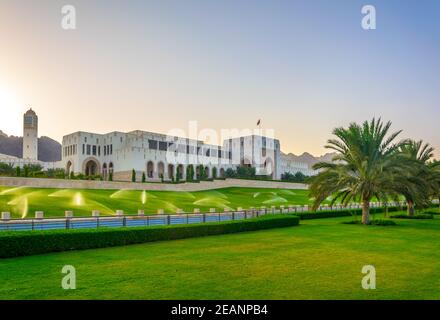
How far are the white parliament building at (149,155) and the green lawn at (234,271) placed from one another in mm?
57108

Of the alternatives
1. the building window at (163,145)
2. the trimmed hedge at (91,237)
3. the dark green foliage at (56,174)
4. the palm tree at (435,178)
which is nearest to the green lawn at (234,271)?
the trimmed hedge at (91,237)

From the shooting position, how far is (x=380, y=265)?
10.4 meters

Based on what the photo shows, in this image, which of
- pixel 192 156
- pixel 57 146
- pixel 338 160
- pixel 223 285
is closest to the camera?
pixel 223 285

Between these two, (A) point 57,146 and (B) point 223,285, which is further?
(A) point 57,146

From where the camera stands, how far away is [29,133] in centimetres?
8794

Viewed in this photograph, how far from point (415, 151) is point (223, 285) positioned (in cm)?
2677

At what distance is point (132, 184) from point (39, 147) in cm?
11829

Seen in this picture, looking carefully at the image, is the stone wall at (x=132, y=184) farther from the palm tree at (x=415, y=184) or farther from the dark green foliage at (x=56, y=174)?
the palm tree at (x=415, y=184)

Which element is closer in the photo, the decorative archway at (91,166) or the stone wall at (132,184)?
the stone wall at (132,184)

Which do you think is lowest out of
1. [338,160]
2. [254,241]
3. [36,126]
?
[254,241]

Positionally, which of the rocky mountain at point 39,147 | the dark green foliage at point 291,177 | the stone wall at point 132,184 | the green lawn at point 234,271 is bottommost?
the green lawn at point 234,271

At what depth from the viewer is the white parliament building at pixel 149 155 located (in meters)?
72.4
